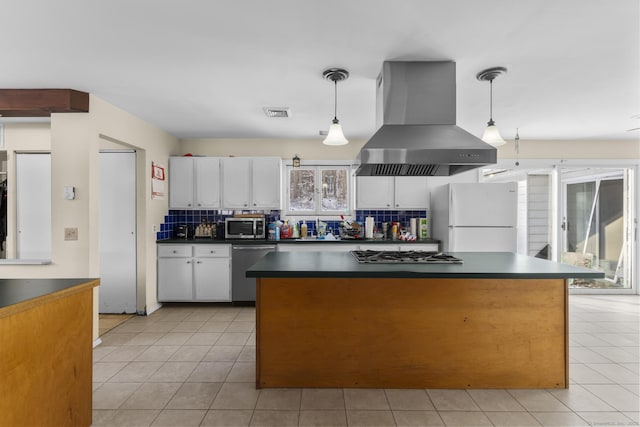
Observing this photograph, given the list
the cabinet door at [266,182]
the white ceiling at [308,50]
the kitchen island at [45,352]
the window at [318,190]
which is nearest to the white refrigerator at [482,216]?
the white ceiling at [308,50]

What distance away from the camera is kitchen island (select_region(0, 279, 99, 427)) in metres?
1.38

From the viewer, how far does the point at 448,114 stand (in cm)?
251

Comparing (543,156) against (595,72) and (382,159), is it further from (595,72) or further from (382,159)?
(382,159)

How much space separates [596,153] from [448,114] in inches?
160

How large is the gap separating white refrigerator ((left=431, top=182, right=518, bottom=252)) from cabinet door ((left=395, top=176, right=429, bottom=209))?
62 cm

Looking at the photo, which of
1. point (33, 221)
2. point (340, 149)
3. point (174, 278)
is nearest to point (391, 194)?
point (340, 149)

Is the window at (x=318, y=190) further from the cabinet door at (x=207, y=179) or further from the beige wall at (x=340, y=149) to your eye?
the cabinet door at (x=207, y=179)

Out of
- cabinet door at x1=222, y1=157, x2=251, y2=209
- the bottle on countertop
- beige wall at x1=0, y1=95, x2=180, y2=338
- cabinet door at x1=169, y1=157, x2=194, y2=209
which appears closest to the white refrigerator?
the bottle on countertop

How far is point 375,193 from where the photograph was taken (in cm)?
484

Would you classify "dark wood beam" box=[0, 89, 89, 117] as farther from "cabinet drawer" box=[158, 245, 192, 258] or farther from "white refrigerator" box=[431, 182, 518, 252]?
"white refrigerator" box=[431, 182, 518, 252]

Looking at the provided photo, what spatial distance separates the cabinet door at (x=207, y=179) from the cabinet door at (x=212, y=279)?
84 cm

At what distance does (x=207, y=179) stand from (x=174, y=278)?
1398mm

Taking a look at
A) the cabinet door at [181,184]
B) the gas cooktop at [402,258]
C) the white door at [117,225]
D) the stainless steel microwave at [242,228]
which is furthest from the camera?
the cabinet door at [181,184]

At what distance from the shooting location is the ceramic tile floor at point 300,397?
6.64ft
